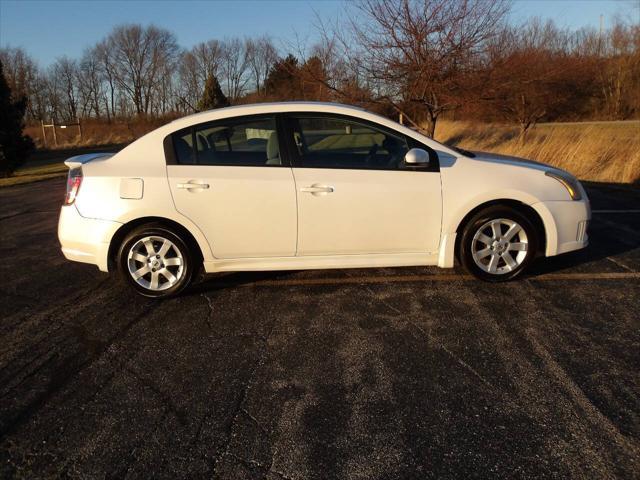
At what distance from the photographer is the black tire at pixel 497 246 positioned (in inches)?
173

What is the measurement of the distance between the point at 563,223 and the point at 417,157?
5.00 ft

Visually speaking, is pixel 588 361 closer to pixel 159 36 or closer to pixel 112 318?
pixel 112 318

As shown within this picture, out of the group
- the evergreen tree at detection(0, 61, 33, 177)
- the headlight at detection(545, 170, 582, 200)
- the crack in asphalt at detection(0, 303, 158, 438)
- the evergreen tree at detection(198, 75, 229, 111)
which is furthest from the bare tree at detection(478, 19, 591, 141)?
the evergreen tree at detection(198, 75, 229, 111)

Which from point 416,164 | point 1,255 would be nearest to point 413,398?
point 416,164

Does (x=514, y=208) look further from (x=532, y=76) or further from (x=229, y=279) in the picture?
(x=532, y=76)

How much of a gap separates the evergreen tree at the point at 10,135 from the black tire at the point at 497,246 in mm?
18069

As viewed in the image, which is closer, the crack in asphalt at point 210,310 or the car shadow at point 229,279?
the crack in asphalt at point 210,310

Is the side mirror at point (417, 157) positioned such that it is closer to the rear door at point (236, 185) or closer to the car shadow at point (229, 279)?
the rear door at point (236, 185)

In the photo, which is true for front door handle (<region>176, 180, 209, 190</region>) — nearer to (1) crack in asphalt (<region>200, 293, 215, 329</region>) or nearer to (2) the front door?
(2) the front door

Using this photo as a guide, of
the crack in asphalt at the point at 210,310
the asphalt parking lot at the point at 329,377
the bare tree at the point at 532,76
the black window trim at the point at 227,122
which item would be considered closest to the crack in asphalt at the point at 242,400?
the asphalt parking lot at the point at 329,377

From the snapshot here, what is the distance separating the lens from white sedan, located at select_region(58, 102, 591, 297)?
4.23 metres

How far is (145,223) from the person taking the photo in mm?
4324

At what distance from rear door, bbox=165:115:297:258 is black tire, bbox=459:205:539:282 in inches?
62.7

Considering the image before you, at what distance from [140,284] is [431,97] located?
9.19m
